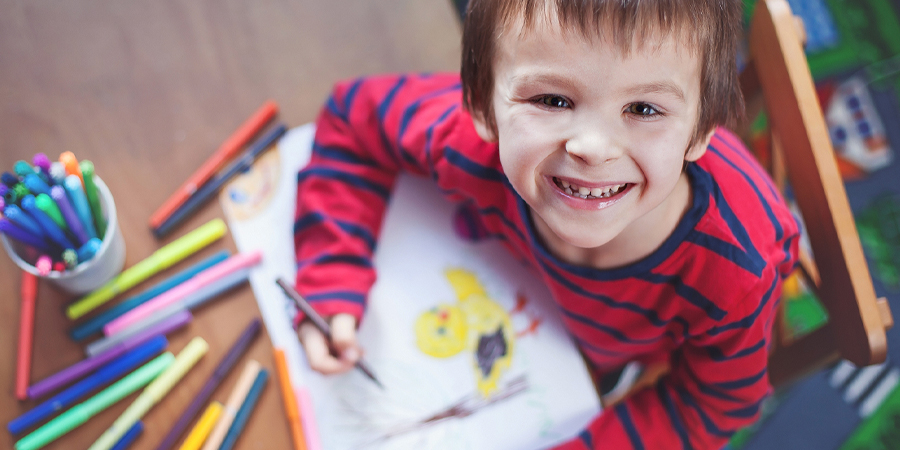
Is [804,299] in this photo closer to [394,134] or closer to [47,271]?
[394,134]

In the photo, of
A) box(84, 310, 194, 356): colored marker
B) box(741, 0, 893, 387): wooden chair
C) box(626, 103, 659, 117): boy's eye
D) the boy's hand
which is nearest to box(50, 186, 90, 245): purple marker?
box(84, 310, 194, 356): colored marker

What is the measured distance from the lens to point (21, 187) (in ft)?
1.60

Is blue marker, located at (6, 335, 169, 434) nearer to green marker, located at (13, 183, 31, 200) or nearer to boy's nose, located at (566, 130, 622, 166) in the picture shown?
green marker, located at (13, 183, 31, 200)

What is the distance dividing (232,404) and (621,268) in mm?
364

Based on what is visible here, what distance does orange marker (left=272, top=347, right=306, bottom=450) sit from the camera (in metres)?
0.53

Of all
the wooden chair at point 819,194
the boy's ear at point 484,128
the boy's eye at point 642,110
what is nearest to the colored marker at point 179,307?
the boy's ear at point 484,128

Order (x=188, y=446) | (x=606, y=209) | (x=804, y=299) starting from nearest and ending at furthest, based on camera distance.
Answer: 1. (x=606, y=209)
2. (x=188, y=446)
3. (x=804, y=299)

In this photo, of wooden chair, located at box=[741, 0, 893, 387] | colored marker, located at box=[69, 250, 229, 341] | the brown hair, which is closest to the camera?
the brown hair

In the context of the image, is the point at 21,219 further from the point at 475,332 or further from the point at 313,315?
the point at 475,332

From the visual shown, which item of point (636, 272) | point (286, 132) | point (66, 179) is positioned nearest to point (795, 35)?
point (636, 272)

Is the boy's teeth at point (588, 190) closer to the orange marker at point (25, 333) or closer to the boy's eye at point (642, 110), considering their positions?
the boy's eye at point (642, 110)

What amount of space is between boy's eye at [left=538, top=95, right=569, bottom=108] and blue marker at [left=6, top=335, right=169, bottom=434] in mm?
413

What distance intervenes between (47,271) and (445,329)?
0.34 metres

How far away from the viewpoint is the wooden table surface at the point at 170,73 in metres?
0.59
